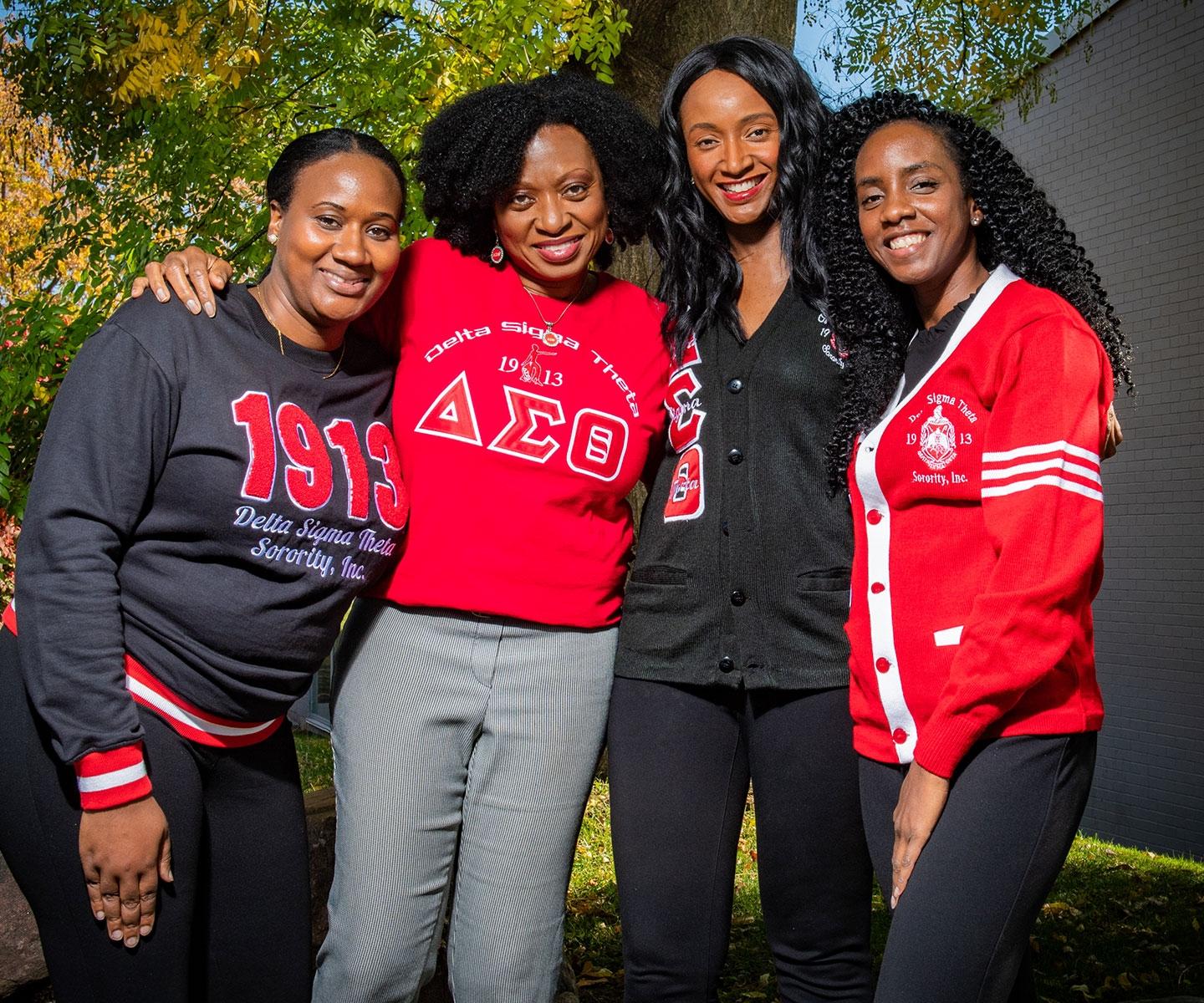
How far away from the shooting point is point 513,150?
8.80ft

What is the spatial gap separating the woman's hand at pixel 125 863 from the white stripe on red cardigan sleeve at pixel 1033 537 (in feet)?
4.50

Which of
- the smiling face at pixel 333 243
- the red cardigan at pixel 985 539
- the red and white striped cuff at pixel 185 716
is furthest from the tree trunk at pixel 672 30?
the red and white striped cuff at pixel 185 716

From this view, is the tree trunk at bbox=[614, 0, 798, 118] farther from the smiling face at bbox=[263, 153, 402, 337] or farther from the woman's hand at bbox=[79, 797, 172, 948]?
the woman's hand at bbox=[79, 797, 172, 948]

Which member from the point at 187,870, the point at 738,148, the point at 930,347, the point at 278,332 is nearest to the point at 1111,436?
the point at 930,347

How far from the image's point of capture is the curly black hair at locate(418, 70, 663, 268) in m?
2.70

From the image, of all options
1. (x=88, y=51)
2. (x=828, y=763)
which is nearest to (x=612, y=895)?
(x=828, y=763)

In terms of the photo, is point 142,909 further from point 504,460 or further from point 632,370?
point 632,370

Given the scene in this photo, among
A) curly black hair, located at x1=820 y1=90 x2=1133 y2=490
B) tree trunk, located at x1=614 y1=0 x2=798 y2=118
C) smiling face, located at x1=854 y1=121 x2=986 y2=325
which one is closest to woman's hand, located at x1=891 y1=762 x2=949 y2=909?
curly black hair, located at x1=820 y1=90 x2=1133 y2=490

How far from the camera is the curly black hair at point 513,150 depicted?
2701mm

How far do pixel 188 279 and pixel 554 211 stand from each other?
83 cm

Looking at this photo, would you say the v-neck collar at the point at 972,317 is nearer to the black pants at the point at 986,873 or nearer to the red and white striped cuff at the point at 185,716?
the black pants at the point at 986,873

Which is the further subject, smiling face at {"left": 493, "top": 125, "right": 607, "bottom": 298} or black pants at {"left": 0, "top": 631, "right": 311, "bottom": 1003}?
smiling face at {"left": 493, "top": 125, "right": 607, "bottom": 298}

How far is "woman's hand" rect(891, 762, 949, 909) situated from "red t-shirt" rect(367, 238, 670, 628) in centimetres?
80

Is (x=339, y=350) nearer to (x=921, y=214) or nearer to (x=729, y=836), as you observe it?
(x=921, y=214)
